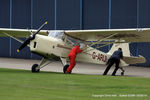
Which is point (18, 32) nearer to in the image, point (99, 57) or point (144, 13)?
point (99, 57)

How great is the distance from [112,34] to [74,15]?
1191 centimetres

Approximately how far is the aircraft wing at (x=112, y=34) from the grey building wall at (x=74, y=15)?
711 centimetres

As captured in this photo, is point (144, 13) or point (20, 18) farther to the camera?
point (20, 18)

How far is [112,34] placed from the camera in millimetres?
18969

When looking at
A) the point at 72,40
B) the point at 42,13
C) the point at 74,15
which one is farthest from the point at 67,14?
the point at 72,40

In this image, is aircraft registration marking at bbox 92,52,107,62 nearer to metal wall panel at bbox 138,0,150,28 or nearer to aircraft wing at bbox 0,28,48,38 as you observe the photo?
aircraft wing at bbox 0,28,48,38

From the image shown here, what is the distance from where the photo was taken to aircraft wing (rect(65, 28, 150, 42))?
18344 mm

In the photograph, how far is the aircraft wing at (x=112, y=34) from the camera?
18344 mm

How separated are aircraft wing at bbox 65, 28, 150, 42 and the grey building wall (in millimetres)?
7110

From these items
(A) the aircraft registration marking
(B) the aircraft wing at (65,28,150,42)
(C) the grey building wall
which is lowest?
(A) the aircraft registration marking

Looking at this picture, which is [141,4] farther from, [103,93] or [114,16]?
[103,93]

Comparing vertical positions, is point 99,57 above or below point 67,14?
below

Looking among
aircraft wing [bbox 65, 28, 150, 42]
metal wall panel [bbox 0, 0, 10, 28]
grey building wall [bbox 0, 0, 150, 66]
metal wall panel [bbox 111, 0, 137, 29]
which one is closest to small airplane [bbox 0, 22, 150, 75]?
aircraft wing [bbox 65, 28, 150, 42]

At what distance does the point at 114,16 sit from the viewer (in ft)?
92.8
